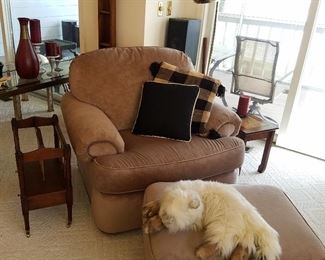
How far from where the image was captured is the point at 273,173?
2.53 metres

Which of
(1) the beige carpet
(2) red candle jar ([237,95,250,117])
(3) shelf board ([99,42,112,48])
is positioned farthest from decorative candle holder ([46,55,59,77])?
(2) red candle jar ([237,95,250,117])

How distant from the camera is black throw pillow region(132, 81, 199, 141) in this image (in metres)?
1.91

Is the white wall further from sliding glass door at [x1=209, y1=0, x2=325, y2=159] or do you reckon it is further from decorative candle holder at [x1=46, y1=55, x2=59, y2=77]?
sliding glass door at [x1=209, y1=0, x2=325, y2=159]

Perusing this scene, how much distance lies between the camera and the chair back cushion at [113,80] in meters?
2.02

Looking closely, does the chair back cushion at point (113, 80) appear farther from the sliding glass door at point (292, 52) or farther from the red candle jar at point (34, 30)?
the sliding glass door at point (292, 52)

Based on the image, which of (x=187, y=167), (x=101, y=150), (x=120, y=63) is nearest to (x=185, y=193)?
(x=187, y=167)

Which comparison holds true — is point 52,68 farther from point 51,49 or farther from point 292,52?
point 292,52

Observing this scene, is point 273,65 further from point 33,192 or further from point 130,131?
point 33,192

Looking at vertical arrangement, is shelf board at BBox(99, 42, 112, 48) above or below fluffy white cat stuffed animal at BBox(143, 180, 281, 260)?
above

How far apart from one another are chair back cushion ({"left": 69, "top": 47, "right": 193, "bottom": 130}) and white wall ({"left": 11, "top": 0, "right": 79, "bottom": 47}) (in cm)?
155

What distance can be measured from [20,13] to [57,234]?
269 centimetres

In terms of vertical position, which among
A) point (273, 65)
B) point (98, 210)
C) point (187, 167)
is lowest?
point (98, 210)

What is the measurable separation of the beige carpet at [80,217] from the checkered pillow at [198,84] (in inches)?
26.4

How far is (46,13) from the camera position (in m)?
3.42
